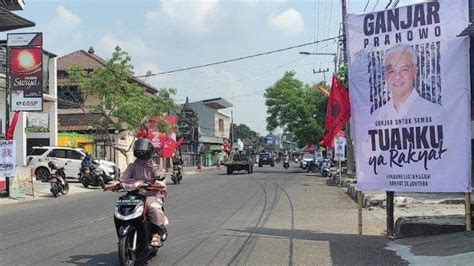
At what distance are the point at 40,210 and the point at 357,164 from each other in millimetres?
9932

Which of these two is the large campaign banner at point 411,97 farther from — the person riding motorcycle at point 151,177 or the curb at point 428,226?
the person riding motorcycle at point 151,177

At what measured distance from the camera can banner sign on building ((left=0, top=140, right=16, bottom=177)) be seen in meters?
20.3

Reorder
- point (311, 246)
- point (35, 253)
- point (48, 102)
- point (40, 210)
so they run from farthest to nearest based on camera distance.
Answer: point (48, 102) < point (40, 210) < point (311, 246) < point (35, 253)

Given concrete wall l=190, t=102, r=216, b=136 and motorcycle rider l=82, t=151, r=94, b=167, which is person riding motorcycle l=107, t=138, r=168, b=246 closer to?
motorcycle rider l=82, t=151, r=94, b=167

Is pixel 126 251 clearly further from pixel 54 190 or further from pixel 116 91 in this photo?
pixel 116 91

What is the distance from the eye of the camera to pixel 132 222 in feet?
24.1

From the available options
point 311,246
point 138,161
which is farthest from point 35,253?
point 311,246

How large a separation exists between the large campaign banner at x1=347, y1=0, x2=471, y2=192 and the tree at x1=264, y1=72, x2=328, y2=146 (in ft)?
128

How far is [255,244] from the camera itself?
9688 mm

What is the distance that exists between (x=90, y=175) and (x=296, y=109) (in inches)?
1087

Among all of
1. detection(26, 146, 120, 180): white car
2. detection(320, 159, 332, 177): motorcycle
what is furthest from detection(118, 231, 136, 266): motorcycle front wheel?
detection(320, 159, 332, 177): motorcycle

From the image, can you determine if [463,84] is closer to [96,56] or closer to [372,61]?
[372,61]

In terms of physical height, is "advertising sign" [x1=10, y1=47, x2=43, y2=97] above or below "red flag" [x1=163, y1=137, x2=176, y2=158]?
above

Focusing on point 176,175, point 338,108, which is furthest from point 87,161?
point 338,108
